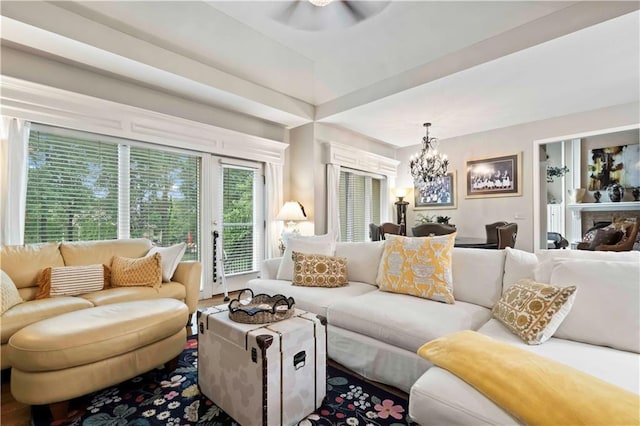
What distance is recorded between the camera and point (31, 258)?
242 centimetres

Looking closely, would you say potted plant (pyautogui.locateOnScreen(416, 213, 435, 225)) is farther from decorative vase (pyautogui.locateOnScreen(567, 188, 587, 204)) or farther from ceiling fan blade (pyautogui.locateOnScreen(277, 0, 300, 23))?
ceiling fan blade (pyautogui.locateOnScreen(277, 0, 300, 23))

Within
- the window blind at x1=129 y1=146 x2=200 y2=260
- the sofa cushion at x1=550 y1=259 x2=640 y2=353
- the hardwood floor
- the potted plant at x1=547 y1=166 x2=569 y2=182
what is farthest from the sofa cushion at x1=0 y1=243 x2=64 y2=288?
the potted plant at x1=547 y1=166 x2=569 y2=182

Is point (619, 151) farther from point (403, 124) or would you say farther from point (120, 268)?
point (120, 268)

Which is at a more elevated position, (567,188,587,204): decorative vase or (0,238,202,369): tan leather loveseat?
(567,188,587,204): decorative vase

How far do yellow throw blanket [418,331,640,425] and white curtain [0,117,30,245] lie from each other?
3501 millimetres

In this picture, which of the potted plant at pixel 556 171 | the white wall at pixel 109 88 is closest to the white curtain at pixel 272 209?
the white wall at pixel 109 88

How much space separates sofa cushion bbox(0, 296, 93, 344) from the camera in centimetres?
185

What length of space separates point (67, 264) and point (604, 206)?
9185mm

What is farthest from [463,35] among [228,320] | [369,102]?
[228,320]

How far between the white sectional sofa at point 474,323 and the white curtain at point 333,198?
2.36 meters

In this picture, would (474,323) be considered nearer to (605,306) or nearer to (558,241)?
(605,306)

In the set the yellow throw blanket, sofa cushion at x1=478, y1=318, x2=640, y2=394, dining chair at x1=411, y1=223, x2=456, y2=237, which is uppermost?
dining chair at x1=411, y1=223, x2=456, y2=237

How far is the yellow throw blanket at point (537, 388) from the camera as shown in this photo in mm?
891

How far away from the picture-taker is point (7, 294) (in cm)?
206
